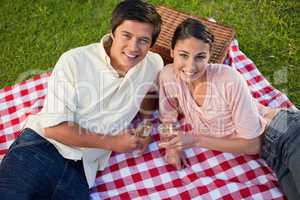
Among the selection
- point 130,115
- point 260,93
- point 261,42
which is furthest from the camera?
point 261,42

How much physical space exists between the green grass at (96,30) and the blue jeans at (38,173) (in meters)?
1.06

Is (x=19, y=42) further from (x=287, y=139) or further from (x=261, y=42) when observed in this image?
(x=287, y=139)

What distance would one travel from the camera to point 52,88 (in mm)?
2078

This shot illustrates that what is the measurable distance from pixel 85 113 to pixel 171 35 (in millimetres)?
902

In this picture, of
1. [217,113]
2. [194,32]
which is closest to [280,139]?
[217,113]

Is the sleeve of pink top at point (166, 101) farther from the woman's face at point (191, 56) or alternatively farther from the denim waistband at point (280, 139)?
the denim waistband at point (280, 139)

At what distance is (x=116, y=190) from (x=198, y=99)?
69 centimetres

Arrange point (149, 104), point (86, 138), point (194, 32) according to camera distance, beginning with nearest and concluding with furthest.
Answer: point (194, 32), point (86, 138), point (149, 104)

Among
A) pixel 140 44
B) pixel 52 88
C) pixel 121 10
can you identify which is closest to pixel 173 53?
pixel 140 44

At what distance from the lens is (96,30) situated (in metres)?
3.45

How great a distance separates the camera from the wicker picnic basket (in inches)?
107

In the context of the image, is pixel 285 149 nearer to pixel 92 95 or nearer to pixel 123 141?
pixel 123 141

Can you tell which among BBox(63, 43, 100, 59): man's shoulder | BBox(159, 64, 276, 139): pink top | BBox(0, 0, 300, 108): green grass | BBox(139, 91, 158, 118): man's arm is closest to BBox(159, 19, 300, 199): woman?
BBox(159, 64, 276, 139): pink top

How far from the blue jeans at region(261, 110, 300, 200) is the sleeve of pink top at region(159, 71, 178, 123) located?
0.53m
